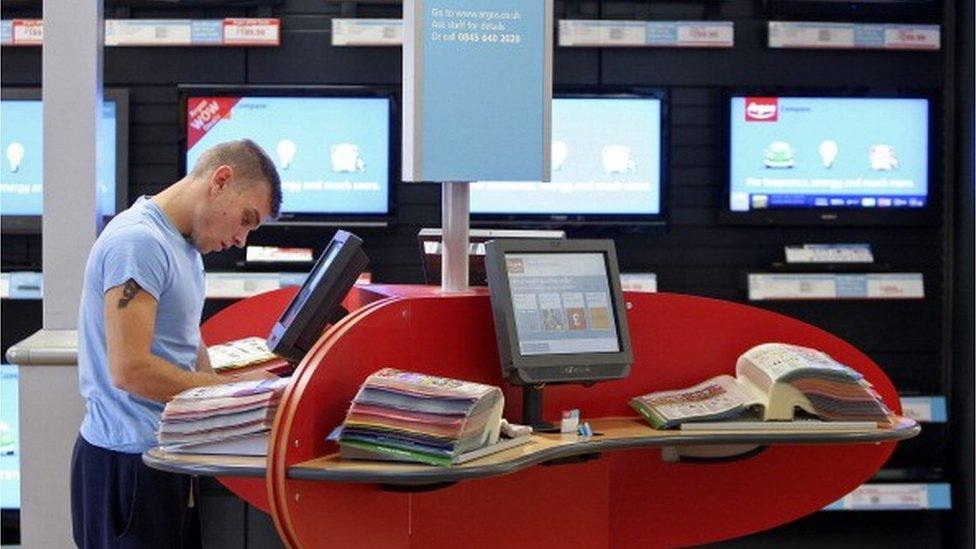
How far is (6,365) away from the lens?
5781 millimetres

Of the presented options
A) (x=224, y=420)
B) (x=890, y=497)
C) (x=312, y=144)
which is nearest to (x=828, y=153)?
(x=890, y=497)

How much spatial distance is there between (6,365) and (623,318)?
324cm

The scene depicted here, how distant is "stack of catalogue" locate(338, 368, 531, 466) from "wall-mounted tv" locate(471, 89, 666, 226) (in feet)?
8.69

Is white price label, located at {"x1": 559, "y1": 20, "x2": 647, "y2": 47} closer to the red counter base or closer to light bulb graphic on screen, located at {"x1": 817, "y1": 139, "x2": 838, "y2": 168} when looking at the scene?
light bulb graphic on screen, located at {"x1": 817, "y1": 139, "x2": 838, "y2": 168}

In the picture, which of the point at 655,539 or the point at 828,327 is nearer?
the point at 655,539

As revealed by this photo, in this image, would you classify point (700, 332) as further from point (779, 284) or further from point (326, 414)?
point (779, 284)

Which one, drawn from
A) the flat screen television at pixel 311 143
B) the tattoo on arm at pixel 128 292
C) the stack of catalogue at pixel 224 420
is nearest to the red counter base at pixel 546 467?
the stack of catalogue at pixel 224 420

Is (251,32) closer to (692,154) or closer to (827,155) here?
(692,154)

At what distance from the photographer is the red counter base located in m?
2.99

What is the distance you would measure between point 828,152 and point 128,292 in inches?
125

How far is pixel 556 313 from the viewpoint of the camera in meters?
A: 3.34

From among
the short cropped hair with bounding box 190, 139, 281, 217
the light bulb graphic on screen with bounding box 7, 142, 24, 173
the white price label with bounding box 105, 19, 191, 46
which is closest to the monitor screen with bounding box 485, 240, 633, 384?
the short cropped hair with bounding box 190, 139, 281, 217

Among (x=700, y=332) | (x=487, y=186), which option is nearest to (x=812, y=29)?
(x=487, y=186)

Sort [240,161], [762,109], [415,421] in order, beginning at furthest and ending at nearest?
[762,109]
[240,161]
[415,421]
